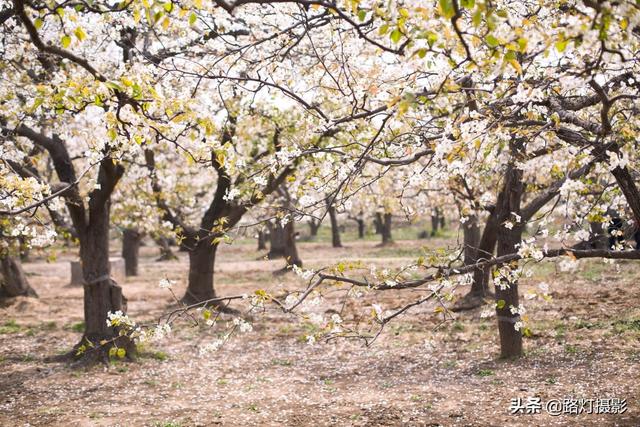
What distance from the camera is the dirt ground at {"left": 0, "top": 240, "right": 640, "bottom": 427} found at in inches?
364

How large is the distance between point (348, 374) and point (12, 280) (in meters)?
13.2

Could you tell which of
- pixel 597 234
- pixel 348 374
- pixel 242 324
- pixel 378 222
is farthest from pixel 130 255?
pixel 378 222

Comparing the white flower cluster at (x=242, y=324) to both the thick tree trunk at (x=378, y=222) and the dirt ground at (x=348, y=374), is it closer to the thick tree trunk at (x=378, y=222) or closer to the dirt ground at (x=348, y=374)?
the dirt ground at (x=348, y=374)

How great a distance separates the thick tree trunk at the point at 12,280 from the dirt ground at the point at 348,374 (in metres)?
2.53

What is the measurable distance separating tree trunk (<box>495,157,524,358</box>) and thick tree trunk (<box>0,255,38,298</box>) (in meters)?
15.4

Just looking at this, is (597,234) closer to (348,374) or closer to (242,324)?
(242,324)

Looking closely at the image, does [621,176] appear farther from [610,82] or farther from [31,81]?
[31,81]

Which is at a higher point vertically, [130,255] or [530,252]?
[530,252]

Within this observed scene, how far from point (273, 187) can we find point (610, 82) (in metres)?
10.4

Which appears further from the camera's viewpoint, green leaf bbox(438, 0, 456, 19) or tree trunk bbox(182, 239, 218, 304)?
tree trunk bbox(182, 239, 218, 304)

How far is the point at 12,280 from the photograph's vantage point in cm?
2019

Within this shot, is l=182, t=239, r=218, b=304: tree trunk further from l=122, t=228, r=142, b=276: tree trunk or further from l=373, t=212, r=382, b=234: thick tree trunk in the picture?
l=373, t=212, r=382, b=234: thick tree trunk

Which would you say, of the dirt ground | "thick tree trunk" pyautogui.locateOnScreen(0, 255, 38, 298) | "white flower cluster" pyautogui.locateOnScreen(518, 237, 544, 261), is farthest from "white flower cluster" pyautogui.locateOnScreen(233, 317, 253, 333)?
"thick tree trunk" pyautogui.locateOnScreen(0, 255, 38, 298)

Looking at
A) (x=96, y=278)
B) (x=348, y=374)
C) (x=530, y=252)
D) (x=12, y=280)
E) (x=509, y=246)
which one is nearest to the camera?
(x=530, y=252)
